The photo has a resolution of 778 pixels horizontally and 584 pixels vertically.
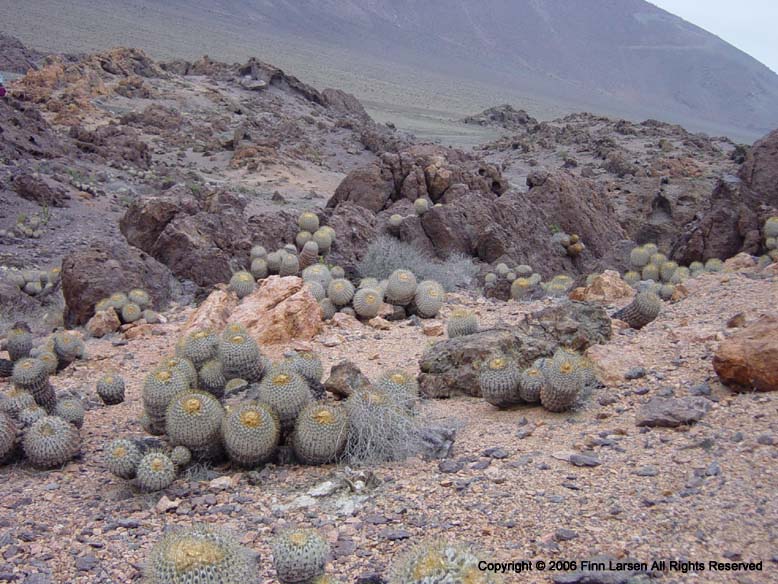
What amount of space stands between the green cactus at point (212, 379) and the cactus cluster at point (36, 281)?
228 inches

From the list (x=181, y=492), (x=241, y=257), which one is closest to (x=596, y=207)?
(x=241, y=257)

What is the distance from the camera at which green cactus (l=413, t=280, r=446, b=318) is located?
8.45 metres

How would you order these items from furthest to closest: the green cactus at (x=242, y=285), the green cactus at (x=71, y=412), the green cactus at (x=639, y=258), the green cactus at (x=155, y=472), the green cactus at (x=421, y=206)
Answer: the green cactus at (x=421, y=206) < the green cactus at (x=639, y=258) < the green cactus at (x=242, y=285) < the green cactus at (x=71, y=412) < the green cactus at (x=155, y=472)

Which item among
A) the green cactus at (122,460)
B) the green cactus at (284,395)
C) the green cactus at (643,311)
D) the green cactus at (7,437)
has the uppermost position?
the green cactus at (643,311)

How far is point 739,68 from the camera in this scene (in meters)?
125

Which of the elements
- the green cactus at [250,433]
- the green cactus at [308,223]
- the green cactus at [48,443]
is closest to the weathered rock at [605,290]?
the green cactus at [308,223]

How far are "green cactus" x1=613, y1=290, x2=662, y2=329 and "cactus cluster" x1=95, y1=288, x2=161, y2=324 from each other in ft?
16.3

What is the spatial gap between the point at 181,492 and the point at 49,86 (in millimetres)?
26790

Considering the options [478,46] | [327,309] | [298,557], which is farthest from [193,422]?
[478,46]

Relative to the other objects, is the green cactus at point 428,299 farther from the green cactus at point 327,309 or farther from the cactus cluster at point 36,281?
the cactus cluster at point 36,281

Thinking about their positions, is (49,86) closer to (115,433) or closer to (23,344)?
(23,344)

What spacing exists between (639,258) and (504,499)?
700cm

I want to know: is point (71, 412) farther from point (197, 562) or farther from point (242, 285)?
point (242, 285)

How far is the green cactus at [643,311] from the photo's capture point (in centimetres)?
681
